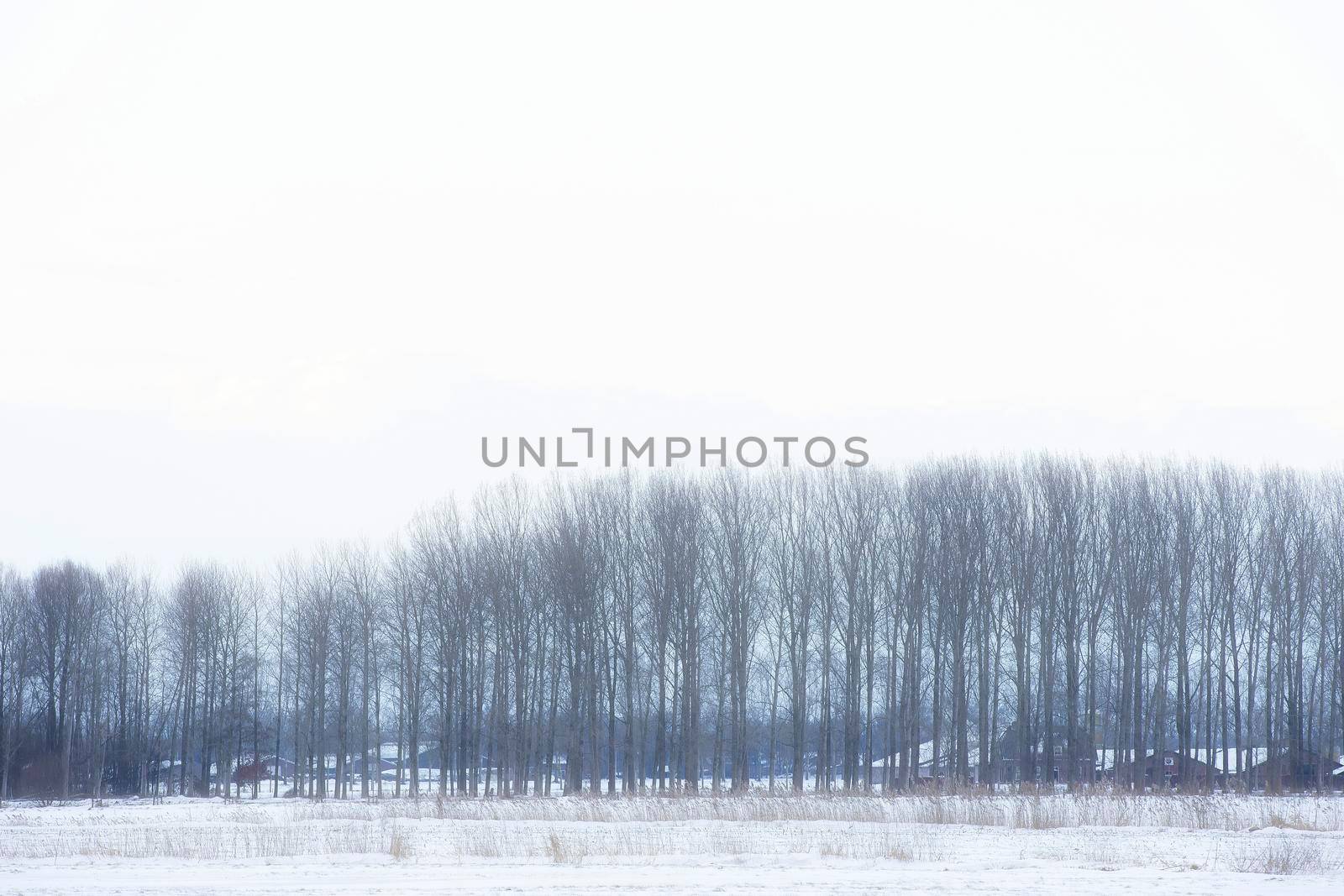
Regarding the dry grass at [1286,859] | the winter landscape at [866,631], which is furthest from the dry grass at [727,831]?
the winter landscape at [866,631]

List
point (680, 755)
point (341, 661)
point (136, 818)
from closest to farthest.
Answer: point (136, 818) → point (680, 755) → point (341, 661)

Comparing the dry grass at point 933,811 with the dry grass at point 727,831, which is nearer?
the dry grass at point 727,831

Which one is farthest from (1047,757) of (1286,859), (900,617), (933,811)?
(1286,859)

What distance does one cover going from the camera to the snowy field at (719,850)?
15391 millimetres

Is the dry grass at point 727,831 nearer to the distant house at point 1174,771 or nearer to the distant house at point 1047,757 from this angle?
the distant house at point 1174,771

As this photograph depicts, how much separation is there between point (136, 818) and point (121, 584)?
3893cm

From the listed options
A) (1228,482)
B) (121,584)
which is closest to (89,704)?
(121,584)

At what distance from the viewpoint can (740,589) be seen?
52594mm

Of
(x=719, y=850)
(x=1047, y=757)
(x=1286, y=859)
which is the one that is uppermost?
(x=1286, y=859)

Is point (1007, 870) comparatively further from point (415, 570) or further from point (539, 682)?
point (415, 570)

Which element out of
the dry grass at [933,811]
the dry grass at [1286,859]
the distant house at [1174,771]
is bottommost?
the distant house at [1174,771]

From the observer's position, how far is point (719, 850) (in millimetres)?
19812

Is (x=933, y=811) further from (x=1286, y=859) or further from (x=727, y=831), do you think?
(x=1286, y=859)

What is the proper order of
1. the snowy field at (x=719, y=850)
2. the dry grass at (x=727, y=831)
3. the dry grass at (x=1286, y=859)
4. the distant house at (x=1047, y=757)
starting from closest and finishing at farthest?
the snowy field at (x=719, y=850), the dry grass at (x=1286, y=859), the dry grass at (x=727, y=831), the distant house at (x=1047, y=757)
